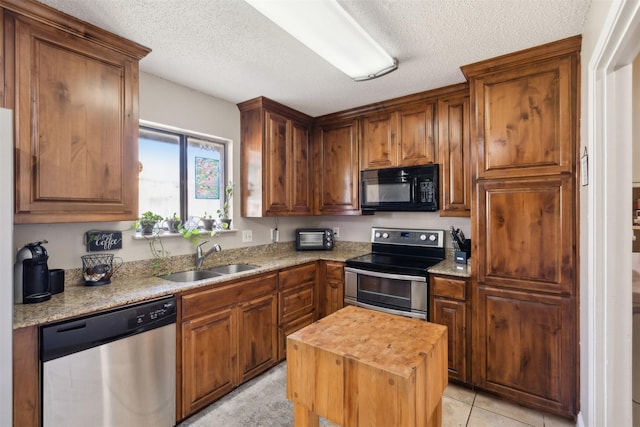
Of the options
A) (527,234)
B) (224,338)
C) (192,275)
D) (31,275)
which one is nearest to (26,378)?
(31,275)

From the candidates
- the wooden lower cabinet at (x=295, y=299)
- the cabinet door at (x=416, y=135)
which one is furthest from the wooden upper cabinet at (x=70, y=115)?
the cabinet door at (x=416, y=135)

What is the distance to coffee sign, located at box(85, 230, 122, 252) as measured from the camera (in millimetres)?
2033

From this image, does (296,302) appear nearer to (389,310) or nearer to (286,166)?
(389,310)

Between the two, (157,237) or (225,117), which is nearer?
(157,237)

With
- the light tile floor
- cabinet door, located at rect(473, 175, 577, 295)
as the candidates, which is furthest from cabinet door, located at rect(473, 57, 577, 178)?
the light tile floor

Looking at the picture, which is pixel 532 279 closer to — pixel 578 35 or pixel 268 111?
pixel 578 35

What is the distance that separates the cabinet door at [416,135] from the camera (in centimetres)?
281

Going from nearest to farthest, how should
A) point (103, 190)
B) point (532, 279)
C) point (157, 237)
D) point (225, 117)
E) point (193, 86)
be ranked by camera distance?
1. point (103, 190)
2. point (532, 279)
3. point (157, 237)
4. point (193, 86)
5. point (225, 117)

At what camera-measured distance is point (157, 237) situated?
2.39 meters

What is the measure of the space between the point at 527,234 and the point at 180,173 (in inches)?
111

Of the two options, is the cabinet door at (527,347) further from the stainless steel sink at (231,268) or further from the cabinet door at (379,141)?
the stainless steel sink at (231,268)

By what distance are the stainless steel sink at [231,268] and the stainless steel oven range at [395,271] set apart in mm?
927

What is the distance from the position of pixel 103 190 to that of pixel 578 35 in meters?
3.10

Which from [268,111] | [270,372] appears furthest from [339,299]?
[268,111]
